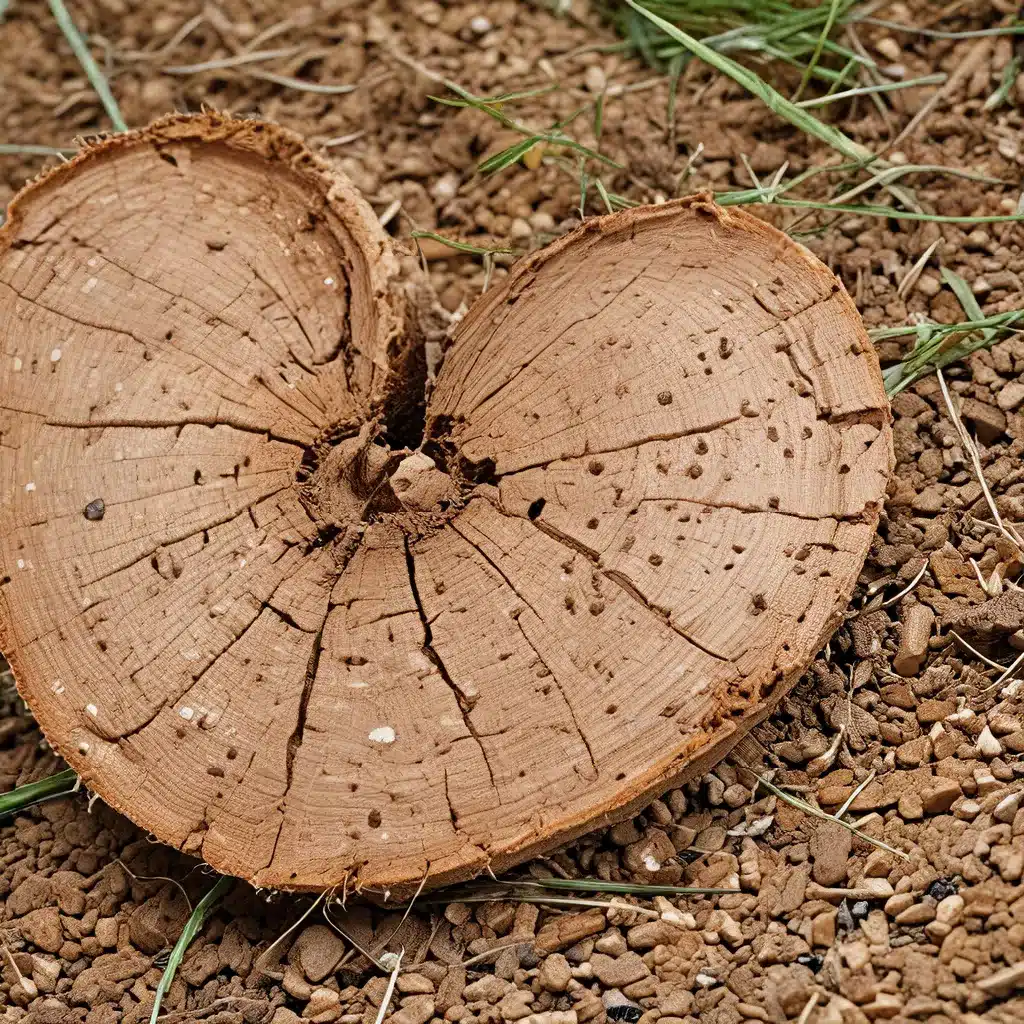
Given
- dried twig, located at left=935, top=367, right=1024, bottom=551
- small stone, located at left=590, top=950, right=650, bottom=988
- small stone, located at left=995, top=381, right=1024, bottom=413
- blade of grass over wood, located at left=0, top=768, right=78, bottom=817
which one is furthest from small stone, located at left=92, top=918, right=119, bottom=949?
small stone, located at left=995, top=381, right=1024, bottom=413

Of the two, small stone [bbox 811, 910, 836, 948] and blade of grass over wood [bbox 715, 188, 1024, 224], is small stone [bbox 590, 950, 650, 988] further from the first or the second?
blade of grass over wood [bbox 715, 188, 1024, 224]

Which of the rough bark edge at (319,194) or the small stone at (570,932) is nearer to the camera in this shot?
the small stone at (570,932)

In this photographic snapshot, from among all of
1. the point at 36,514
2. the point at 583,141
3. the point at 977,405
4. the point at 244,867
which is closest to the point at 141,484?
the point at 36,514

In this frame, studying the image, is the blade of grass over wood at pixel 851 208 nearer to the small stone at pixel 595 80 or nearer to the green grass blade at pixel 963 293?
the green grass blade at pixel 963 293

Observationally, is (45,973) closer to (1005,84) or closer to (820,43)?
(820,43)

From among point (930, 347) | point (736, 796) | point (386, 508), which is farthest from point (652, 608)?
point (930, 347)

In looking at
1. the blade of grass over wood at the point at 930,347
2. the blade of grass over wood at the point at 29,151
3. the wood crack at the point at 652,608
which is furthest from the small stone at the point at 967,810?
the blade of grass over wood at the point at 29,151
